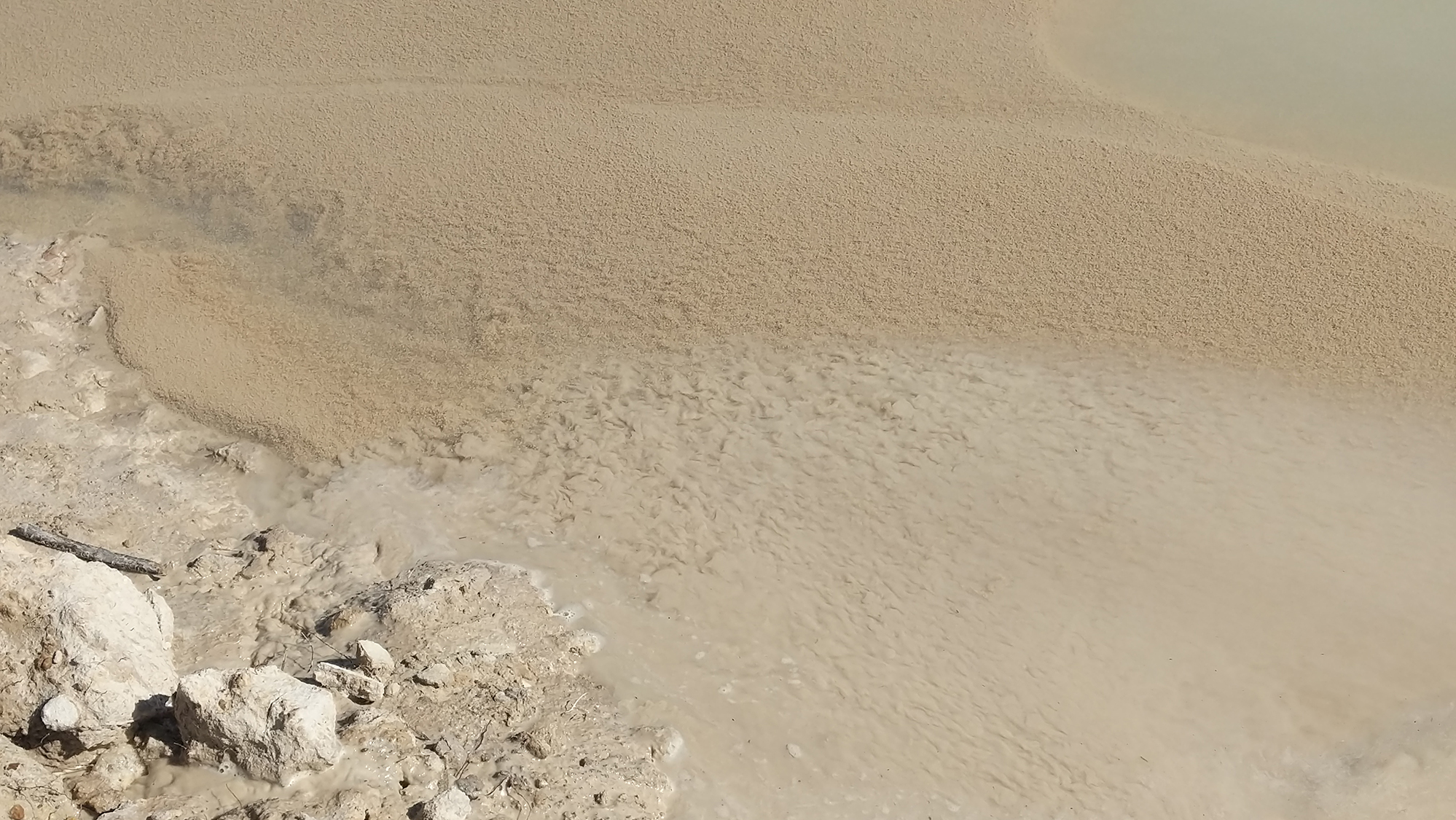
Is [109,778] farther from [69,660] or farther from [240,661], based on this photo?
[240,661]

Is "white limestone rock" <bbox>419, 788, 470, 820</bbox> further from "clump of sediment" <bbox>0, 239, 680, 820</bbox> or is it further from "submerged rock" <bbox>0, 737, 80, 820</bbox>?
"submerged rock" <bbox>0, 737, 80, 820</bbox>

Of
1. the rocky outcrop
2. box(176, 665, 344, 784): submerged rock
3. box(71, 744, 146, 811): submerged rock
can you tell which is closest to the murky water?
box(176, 665, 344, 784): submerged rock

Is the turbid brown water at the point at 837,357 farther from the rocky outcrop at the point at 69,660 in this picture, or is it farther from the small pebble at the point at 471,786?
the rocky outcrop at the point at 69,660

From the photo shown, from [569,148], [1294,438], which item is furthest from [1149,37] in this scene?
[569,148]

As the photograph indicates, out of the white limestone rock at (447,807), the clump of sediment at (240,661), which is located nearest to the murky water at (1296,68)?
the clump of sediment at (240,661)

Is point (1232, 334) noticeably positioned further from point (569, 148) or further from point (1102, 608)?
point (569, 148)

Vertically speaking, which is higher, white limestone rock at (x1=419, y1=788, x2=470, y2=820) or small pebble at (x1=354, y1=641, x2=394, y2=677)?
small pebble at (x1=354, y1=641, x2=394, y2=677)

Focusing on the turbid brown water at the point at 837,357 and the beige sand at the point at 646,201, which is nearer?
the turbid brown water at the point at 837,357
